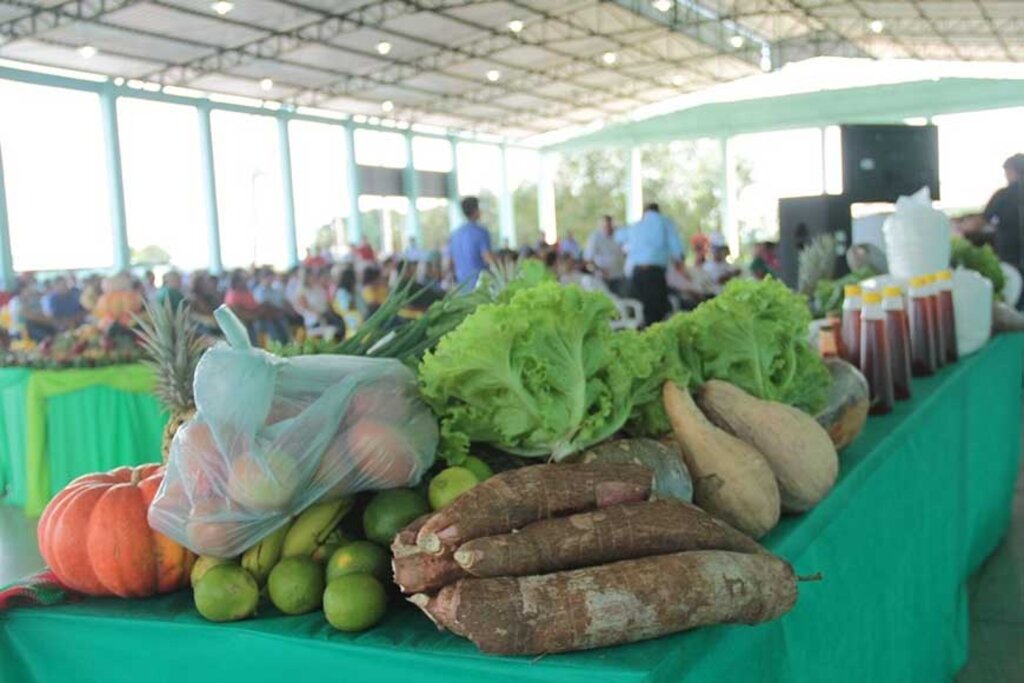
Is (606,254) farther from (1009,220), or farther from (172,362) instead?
(172,362)

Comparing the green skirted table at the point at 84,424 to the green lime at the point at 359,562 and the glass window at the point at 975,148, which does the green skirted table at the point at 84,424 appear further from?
the glass window at the point at 975,148

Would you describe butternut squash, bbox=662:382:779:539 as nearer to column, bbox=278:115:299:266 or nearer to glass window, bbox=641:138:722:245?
column, bbox=278:115:299:266

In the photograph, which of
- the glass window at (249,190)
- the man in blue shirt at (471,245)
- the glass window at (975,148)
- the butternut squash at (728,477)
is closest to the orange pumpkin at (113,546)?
the butternut squash at (728,477)

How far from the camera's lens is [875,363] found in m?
2.57

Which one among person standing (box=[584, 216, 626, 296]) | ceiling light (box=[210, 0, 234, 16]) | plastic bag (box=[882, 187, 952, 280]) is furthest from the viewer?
ceiling light (box=[210, 0, 234, 16])

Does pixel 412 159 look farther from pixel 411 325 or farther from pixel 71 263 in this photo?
pixel 411 325

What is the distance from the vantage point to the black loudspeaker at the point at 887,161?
538cm

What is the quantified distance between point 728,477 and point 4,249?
1434cm

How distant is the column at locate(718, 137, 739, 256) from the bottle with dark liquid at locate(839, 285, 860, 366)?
23.2 metres

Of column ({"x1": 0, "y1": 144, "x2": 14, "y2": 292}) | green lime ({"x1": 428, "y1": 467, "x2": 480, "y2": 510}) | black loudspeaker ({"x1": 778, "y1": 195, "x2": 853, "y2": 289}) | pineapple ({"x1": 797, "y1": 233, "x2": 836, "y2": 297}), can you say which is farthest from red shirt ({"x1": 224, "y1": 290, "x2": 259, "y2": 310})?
green lime ({"x1": 428, "y1": 467, "x2": 480, "y2": 510})

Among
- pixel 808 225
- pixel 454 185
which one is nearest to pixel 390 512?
pixel 808 225

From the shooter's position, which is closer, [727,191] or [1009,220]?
[1009,220]

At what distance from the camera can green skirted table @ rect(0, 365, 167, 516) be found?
18.4 ft

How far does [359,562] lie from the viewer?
49.8 inches
